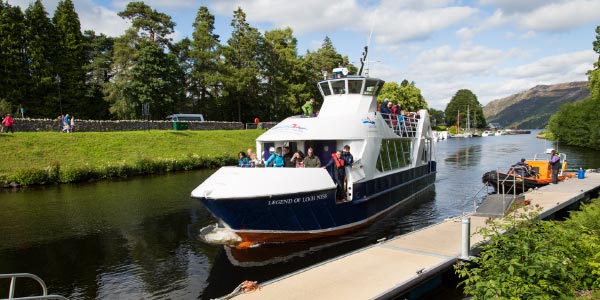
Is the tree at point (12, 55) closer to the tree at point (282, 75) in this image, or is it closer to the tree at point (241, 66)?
the tree at point (241, 66)

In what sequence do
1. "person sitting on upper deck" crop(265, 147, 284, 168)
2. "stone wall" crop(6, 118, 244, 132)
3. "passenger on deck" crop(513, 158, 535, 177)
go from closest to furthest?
"person sitting on upper deck" crop(265, 147, 284, 168) < "passenger on deck" crop(513, 158, 535, 177) < "stone wall" crop(6, 118, 244, 132)

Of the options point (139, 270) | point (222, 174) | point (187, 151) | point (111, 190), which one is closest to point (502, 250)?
point (222, 174)

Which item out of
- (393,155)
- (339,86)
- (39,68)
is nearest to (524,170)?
(393,155)

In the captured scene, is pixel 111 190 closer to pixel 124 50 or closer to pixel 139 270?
pixel 139 270

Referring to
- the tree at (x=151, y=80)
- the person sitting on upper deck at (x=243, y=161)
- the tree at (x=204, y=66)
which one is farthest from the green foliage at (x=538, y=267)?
the tree at (x=204, y=66)

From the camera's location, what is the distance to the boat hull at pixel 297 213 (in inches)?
435

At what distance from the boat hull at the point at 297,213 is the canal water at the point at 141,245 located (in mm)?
383

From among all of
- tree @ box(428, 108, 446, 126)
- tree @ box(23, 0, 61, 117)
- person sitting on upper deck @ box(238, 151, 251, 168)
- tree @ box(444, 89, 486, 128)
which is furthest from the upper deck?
tree @ box(428, 108, 446, 126)

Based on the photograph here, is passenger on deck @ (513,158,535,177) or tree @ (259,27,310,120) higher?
tree @ (259,27,310,120)

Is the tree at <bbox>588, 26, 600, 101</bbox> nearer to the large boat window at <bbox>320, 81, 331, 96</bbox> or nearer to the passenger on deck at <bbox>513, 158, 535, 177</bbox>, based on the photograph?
the passenger on deck at <bbox>513, 158, 535, 177</bbox>

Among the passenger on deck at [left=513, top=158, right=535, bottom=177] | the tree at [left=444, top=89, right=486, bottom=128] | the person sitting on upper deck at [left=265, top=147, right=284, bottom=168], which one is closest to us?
the person sitting on upper deck at [left=265, top=147, right=284, bottom=168]

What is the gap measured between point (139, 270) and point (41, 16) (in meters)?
52.1

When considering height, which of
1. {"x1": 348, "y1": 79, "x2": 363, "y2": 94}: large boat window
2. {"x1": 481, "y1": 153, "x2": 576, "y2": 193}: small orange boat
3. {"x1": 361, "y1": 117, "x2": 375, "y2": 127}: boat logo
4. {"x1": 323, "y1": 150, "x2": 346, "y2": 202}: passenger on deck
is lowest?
{"x1": 481, "y1": 153, "x2": 576, "y2": 193}: small orange boat

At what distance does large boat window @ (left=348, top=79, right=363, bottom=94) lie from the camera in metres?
16.2
